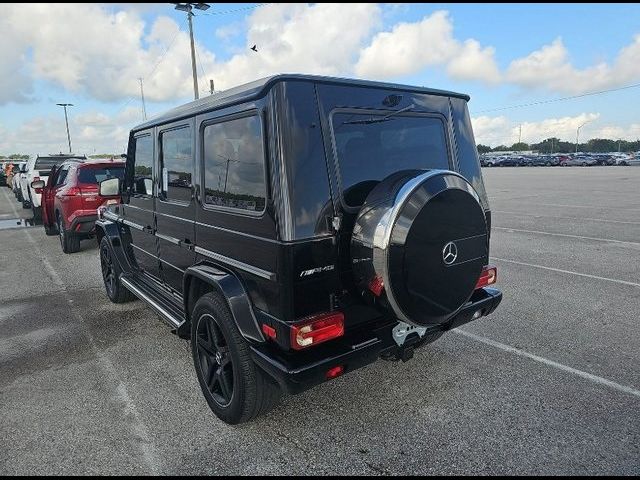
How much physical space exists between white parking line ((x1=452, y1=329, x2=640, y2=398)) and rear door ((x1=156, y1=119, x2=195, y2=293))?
270 cm

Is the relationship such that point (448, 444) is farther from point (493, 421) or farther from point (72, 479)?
point (72, 479)

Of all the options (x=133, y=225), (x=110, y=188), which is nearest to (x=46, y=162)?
(x=110, y=188)

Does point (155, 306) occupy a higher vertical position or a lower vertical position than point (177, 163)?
lower

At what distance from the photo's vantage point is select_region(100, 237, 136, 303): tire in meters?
5.36

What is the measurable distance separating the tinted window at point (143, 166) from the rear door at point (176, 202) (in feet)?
0.88

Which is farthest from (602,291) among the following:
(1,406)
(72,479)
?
(1,406)

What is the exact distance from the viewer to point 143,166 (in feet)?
14.5

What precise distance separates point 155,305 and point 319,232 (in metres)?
A: 2.16

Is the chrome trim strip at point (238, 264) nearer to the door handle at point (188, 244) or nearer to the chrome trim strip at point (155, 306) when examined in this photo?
the door handle at point (188, 244)

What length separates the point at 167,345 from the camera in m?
4.30

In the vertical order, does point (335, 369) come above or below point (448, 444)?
above

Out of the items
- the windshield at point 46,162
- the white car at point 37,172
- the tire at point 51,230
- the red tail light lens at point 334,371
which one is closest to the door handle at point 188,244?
the red tail light lens at point 334,371

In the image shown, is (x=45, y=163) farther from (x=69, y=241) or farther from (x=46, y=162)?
(x=69, y=241)

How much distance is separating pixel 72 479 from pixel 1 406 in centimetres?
125
